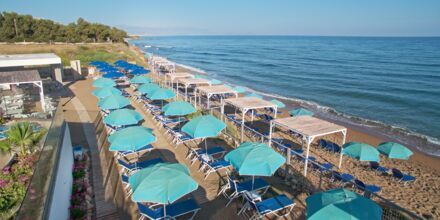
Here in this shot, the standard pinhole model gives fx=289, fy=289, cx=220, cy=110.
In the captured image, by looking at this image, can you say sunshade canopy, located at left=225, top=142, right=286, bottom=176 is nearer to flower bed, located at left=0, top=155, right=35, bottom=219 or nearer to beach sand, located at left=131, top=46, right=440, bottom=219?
beach sand, located at left=131, top=46, right=440, bottom=219

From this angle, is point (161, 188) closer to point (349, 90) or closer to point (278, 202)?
point (278, 202)

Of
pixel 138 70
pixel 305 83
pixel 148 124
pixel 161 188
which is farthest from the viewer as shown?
pixel 305 83

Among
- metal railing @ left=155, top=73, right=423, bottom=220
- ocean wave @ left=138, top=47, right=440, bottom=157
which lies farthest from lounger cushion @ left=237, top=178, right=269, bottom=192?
ocean wave @ left=138, top=47, right=440, bottom=157

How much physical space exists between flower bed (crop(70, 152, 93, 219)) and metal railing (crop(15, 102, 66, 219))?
1.22 meters

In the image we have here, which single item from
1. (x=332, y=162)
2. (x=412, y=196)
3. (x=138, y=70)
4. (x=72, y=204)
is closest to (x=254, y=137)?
(x=332, y=162)

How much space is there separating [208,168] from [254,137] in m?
4.24

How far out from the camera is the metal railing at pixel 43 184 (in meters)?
4.66

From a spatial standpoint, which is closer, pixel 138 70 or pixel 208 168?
pixel 208 168

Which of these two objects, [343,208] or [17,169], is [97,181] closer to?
[17,169]

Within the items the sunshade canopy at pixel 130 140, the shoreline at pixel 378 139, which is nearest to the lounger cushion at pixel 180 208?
the sunshade canopy at pixel 130 140

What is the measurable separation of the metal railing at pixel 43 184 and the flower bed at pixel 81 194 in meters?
1.22

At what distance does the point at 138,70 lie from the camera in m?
22.6

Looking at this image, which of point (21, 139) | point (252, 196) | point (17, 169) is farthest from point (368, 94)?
point (17, 169)

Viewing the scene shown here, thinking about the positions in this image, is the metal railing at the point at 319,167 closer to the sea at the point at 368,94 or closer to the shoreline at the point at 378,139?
the shoreline at the point at 378,139
